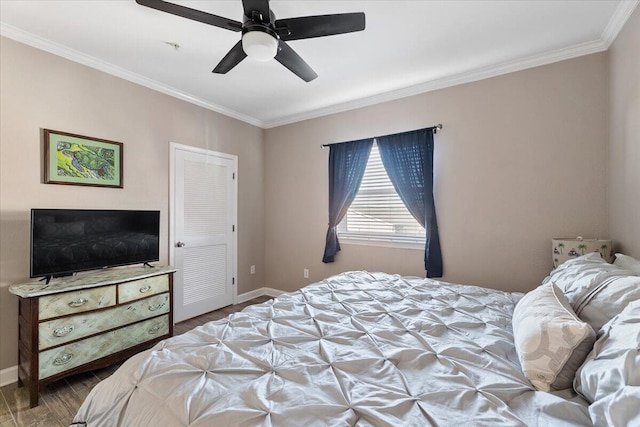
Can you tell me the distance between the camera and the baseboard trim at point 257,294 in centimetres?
418

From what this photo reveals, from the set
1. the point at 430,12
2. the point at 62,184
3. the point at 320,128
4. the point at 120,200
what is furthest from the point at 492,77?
the point at 62,184

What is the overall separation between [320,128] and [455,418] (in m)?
3.66

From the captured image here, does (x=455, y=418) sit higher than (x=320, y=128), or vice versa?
(x=320, y=128)

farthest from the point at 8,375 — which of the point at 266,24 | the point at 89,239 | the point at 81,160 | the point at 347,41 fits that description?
the point at 347,41

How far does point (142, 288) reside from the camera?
2.54 meters

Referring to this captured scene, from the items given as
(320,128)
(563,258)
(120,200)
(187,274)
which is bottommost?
(187,274)

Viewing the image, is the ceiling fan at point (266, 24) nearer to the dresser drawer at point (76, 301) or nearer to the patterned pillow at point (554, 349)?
the patterned pillow at point (554, 349)

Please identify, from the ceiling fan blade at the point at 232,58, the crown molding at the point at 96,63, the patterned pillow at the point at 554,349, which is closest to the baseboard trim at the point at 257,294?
the crown molding at the point at 96,63

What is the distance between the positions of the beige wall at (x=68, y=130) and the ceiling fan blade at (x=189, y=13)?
1.56m

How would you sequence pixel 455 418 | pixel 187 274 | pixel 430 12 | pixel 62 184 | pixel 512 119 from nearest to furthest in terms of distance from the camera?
pixel 455 418, pixel 430 12, pixel 62 184, pixel 512 119, pixel 187 274

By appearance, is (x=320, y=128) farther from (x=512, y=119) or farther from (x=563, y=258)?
(x=563, y=258)

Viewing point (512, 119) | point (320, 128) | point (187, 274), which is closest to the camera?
point (512, 119)

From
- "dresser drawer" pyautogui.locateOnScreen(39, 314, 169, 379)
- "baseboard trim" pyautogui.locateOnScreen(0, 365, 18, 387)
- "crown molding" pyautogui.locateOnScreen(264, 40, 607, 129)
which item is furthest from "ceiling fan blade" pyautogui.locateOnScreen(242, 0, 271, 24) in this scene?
"baseboard trim" pyautogui.locateOnScreen(0, 365, 18, 387)

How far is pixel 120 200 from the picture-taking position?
285 cm
